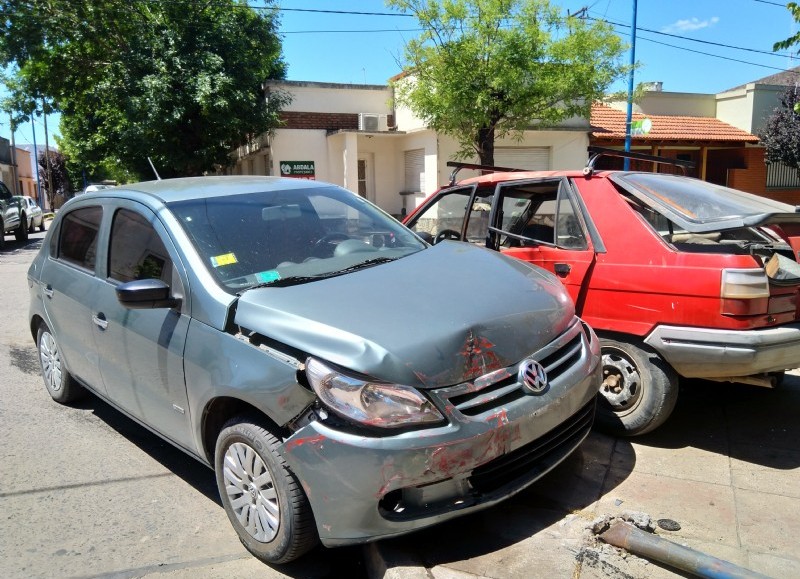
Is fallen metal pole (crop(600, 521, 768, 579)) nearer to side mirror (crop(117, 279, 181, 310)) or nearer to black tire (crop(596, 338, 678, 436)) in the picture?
black tire (crop(596, 338, 678, 436))

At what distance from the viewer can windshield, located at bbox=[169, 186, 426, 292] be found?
3.26 m

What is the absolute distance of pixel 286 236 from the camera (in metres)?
3.61

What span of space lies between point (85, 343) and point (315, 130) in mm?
15226

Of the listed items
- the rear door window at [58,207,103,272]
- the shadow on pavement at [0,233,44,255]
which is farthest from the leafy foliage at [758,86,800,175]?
the shadow on pavement at [0,233,44,255]

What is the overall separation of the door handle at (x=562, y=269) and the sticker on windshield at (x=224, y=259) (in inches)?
87.4

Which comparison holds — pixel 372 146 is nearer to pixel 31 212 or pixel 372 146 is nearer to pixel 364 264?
pixel 31 212

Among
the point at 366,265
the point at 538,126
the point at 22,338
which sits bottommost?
the point at 22,338

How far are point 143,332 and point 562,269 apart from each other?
273 cm

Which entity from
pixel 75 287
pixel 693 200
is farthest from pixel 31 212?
pixel 693 200

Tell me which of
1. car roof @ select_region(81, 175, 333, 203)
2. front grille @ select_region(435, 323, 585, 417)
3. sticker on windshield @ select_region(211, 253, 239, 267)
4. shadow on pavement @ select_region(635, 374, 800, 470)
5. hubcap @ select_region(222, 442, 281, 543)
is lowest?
shadow on pavement @ select_region(635, 374, 800, 470)

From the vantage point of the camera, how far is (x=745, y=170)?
68.9 feet

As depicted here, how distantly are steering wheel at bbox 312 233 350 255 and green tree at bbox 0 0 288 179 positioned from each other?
13083 mm

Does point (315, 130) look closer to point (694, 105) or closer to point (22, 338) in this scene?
point (22, 338)

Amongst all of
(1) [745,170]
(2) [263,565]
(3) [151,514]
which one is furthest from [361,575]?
(1) [745,170]
